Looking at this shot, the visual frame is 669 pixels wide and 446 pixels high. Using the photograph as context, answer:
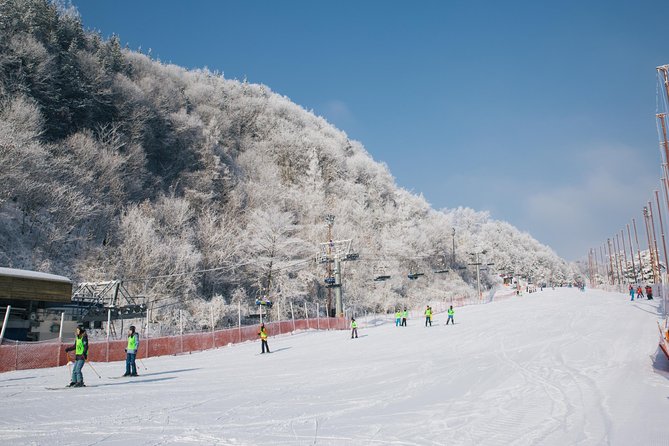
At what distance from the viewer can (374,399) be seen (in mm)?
10117

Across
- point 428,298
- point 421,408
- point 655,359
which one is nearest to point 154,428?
point 421,408

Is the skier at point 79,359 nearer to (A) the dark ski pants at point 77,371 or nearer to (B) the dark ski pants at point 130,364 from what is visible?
(A) the dark ski pants at point 77,371

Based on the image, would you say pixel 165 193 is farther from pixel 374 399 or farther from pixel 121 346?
pixel 374 399

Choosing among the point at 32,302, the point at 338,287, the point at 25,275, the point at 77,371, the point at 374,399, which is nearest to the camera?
the point at 374,399

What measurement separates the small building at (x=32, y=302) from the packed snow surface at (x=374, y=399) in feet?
22.5

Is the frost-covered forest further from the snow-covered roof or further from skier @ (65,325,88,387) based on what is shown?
skier @ (65,325,88,387)

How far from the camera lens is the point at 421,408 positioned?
9039mm

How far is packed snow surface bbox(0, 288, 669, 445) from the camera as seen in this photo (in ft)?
23.9

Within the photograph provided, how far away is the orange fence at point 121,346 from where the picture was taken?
17484 mm

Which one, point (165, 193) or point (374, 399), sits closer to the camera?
point (374, 399)

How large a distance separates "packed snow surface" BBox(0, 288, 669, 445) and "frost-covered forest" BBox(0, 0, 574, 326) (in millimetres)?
20250

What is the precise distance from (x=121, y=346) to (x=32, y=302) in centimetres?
732

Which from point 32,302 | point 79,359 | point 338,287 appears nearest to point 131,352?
point 79,359

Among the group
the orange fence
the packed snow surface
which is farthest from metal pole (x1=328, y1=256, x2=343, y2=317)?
the packed snow surface
